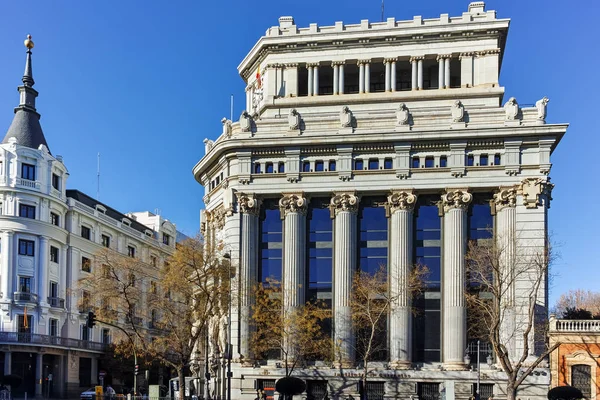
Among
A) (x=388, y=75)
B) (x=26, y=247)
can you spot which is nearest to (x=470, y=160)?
(x=388, y=75)

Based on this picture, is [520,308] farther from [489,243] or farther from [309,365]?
[309,365]

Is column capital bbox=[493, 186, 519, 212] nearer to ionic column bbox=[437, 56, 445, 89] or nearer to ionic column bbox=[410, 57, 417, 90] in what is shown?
ionic column bbox=[437, 56, 445, 89]

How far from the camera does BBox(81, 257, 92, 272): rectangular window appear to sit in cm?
8819

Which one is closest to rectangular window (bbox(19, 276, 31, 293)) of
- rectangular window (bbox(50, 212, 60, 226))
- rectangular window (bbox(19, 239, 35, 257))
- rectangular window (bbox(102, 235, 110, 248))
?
rectangular window (bbox(19, 239, 35, 257))

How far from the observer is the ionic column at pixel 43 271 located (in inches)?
3130

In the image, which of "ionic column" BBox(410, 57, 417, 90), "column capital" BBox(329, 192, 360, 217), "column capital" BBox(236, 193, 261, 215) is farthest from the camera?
"ionic column" BBox(410, 57, 417, 90)

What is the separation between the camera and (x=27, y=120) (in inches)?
3265

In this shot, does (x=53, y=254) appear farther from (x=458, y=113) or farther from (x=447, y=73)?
(x=458, y=113)

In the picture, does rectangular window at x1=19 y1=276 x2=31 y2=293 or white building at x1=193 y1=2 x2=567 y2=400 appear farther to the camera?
rectangular window at x1=19 y1=276 x2=31 y2=293

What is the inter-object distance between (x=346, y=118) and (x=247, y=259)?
526 inches

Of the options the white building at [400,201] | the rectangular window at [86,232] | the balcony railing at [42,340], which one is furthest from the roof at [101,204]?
the white building at [400,201]

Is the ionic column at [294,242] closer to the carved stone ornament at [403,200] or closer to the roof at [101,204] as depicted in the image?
the carved stone ornament at [403,200]

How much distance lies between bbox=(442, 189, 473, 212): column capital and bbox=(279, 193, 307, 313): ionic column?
10.8m

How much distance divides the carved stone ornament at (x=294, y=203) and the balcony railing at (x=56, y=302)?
34.8 m
